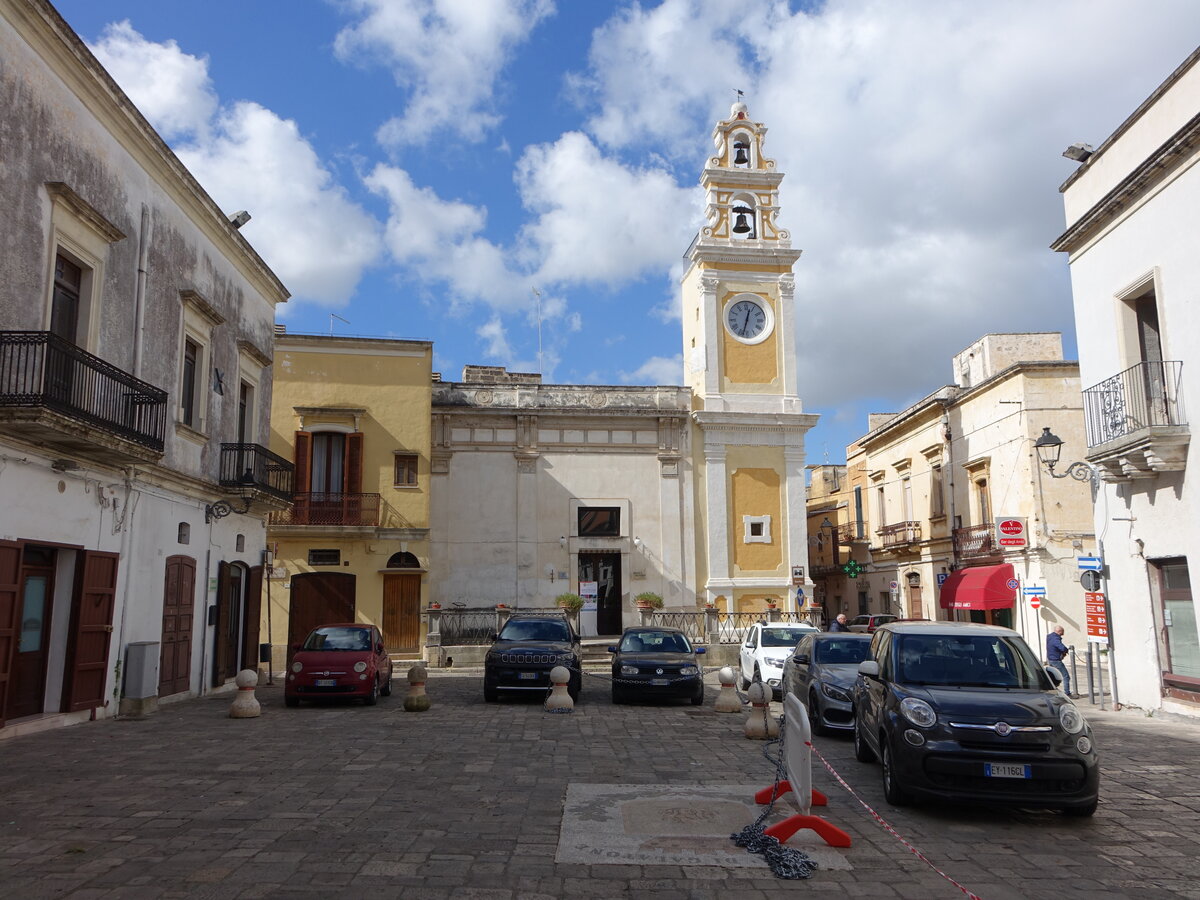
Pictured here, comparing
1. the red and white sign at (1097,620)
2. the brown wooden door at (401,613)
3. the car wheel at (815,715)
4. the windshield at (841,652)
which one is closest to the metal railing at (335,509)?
the brown wooden door at (401,613)

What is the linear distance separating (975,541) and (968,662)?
2288 cm

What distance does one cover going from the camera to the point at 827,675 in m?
13.9

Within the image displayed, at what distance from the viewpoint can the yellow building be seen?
1107 inches

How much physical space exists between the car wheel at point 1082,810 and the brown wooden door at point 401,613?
22309 mm

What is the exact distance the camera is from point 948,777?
8.20 m

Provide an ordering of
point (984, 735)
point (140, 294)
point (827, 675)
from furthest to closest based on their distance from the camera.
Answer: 1. point (140, 294)
2. point (827, 675)
3. point (984, 735)

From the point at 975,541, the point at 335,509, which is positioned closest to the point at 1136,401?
the point at 975,541

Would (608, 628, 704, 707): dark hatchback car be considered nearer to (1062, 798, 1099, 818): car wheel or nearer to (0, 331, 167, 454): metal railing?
(0, 331, 167, 454): metal railing

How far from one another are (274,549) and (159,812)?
2032 cm

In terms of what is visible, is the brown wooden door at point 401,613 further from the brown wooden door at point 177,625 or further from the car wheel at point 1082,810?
the car wheel at point 1082,810

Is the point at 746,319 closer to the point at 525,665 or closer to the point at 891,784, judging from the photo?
the point at 525,665

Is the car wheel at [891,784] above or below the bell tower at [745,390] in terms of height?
below

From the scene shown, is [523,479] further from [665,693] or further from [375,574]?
[665,693]

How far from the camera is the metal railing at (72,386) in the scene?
11789 mm
